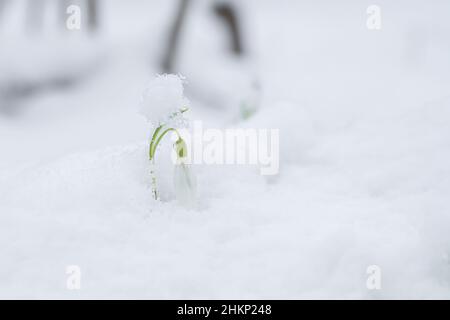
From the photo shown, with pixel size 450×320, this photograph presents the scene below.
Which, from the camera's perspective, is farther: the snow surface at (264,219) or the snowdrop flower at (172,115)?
the snowdrop flower at (172,115)

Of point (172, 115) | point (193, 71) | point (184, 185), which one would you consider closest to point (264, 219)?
point (184, 185)

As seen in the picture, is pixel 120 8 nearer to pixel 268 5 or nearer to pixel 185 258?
pixel 268 5

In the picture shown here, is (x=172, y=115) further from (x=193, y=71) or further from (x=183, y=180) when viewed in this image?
(x=193, y=71)

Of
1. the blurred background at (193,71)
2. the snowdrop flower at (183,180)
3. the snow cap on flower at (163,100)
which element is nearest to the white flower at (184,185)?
the snowdrop flower at (183,180)

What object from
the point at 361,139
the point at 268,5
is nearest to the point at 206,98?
the point at 361,139

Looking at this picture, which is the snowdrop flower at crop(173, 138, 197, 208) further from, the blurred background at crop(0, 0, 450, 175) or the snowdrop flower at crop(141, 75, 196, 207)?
the blurred background at crop(0, 0, 450, 175)

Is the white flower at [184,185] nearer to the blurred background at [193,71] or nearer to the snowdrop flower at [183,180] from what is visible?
the snowdrop flower at [183,180]

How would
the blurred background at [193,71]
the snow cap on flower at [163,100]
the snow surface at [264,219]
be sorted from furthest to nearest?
1. the blurred background at [193,71]
2. the snow cap on flower at [163,100]
3. the snow surface at [264,219]
